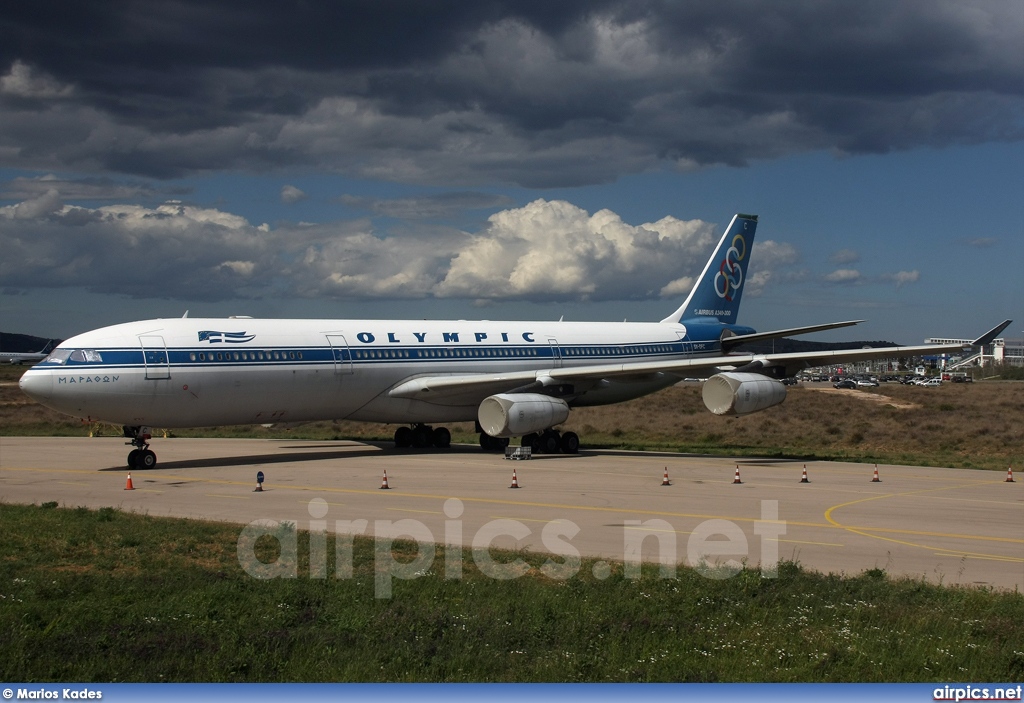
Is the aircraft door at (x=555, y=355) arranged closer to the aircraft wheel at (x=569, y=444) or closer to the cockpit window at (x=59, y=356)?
the aircraft wheel at (x=569, y=444)

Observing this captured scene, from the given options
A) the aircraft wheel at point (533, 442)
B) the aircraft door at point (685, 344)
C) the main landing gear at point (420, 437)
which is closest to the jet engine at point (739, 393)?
the aircraft wheel at point (533, 442)

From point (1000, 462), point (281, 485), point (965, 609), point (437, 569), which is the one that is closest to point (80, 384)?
point (281, 485)

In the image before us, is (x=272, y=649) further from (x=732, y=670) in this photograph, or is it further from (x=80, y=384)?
(x=80, y=384)

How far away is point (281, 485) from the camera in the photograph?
2400 centimetres

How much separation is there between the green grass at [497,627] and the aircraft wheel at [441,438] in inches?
941

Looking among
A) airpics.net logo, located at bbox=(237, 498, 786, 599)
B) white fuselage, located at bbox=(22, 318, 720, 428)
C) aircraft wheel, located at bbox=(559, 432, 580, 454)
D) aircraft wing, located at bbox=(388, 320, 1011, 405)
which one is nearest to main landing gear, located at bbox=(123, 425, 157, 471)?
white fuselage, located at bbox=(22, 318, 720, 428)

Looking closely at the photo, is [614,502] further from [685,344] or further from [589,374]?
[685,344]

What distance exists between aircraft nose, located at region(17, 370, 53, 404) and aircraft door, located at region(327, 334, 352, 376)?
825cm

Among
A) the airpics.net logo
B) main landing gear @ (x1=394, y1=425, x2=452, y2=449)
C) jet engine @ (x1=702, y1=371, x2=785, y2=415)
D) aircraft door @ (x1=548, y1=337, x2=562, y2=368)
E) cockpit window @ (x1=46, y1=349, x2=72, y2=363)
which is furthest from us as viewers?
aircraft door @ (x1=548, y1=337, x2=562, y2=368)

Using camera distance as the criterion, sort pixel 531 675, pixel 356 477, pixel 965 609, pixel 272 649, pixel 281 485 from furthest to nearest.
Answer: pixel 356 477
pixel 281 485
pixel 965 609
pixel 272 649
pixel 531 675

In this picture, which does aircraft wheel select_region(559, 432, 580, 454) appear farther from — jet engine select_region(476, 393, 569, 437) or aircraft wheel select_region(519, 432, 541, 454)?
jet engine select_region(476, 393, 569, 437)

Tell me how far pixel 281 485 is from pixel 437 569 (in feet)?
38.4

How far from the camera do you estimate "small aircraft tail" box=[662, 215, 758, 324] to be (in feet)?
142

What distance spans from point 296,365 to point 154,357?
4.33 meters
